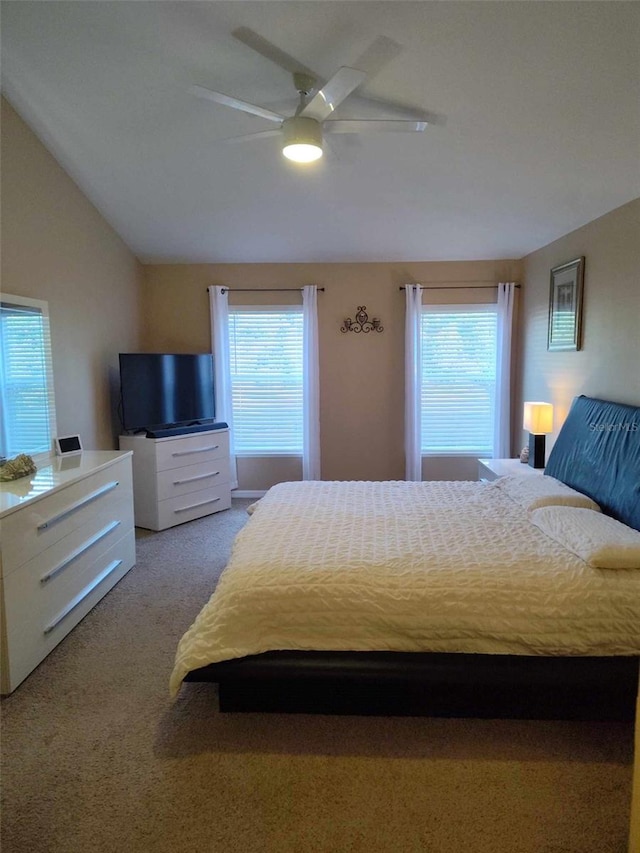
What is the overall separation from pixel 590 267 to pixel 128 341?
3904 mm

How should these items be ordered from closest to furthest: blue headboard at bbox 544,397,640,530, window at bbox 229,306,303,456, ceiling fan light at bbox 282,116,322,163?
ceiling fan light at bbox 282,116,322,163, blue headboard at bbox 544,397,640,530, window at bbox 229,306,303,456

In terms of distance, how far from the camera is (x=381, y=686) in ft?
6.57

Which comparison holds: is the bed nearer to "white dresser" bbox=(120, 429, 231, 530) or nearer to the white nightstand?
the white nightstand

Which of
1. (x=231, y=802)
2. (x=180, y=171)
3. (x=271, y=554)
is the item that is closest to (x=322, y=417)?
(x=180, y=171)

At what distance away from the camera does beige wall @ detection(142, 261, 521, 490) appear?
16.4ft

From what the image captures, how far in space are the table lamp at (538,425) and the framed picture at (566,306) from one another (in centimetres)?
50

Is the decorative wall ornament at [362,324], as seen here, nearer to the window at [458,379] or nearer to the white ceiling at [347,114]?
the window at [458,379]

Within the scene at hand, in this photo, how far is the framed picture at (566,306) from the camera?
3688 millimetres

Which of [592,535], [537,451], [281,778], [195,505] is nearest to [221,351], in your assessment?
[195,505]

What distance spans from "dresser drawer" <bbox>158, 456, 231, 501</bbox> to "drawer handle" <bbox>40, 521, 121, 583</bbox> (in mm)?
918

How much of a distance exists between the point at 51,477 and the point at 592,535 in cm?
275

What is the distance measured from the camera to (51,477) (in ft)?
9.16

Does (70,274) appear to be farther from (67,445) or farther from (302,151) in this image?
(302,151)

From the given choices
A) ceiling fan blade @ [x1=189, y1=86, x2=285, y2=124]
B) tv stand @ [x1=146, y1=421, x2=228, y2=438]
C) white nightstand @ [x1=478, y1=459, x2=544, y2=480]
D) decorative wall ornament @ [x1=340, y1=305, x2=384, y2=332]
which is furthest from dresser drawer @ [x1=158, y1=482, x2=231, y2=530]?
ceiling fan blade @ [x1=189, y1=86, x2=285, y2=124]
